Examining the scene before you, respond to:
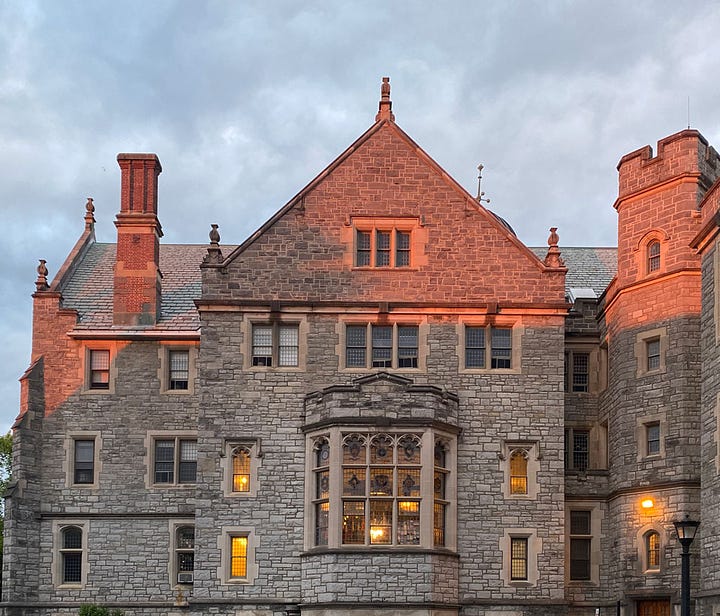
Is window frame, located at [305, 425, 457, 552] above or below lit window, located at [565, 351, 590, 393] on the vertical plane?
below

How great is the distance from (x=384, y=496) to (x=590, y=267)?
46.5 feet

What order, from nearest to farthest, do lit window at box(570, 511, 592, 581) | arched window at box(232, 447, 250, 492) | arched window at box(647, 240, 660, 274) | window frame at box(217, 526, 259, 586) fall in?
window frame at box(217, 526, 259, 586)
arched window at box(647, 240, 660, 274)
arched window at box(232, 447, 250, 492)
lit window at box(570, 511, 592, 581)

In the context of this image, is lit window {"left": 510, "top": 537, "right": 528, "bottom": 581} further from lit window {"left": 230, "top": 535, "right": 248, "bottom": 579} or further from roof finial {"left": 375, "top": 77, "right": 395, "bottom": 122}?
roof finial {"left": 375, "top": 77, "right": 395, "bottom": 122}

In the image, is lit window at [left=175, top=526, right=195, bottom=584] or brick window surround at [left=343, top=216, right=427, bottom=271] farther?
lit window at [left=175, top=526, right=195, bottom=584]

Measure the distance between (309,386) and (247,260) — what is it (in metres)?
4.09

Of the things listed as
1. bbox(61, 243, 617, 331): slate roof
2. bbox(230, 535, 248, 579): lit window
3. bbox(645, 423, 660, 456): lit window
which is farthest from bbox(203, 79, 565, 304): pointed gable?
bbox(230, 535, 248, 579): lit window

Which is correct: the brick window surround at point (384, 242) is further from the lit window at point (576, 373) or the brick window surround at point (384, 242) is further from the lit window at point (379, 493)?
the lit window at point (576, 373)

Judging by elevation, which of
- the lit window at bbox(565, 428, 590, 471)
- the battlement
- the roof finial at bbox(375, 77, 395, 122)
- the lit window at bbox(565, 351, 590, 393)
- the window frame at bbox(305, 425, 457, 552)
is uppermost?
the roof finial at bbox(375, 77, 395, 122)

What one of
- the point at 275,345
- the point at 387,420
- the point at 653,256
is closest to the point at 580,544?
the point at 387,420

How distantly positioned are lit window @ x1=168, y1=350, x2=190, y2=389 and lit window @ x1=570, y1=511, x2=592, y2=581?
12.6 meters

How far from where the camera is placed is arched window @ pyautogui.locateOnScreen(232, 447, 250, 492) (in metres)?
34.7

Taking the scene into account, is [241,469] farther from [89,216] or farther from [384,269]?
[89,216]

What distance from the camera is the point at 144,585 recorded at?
37.5 metres

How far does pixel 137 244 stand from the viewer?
40375mm
